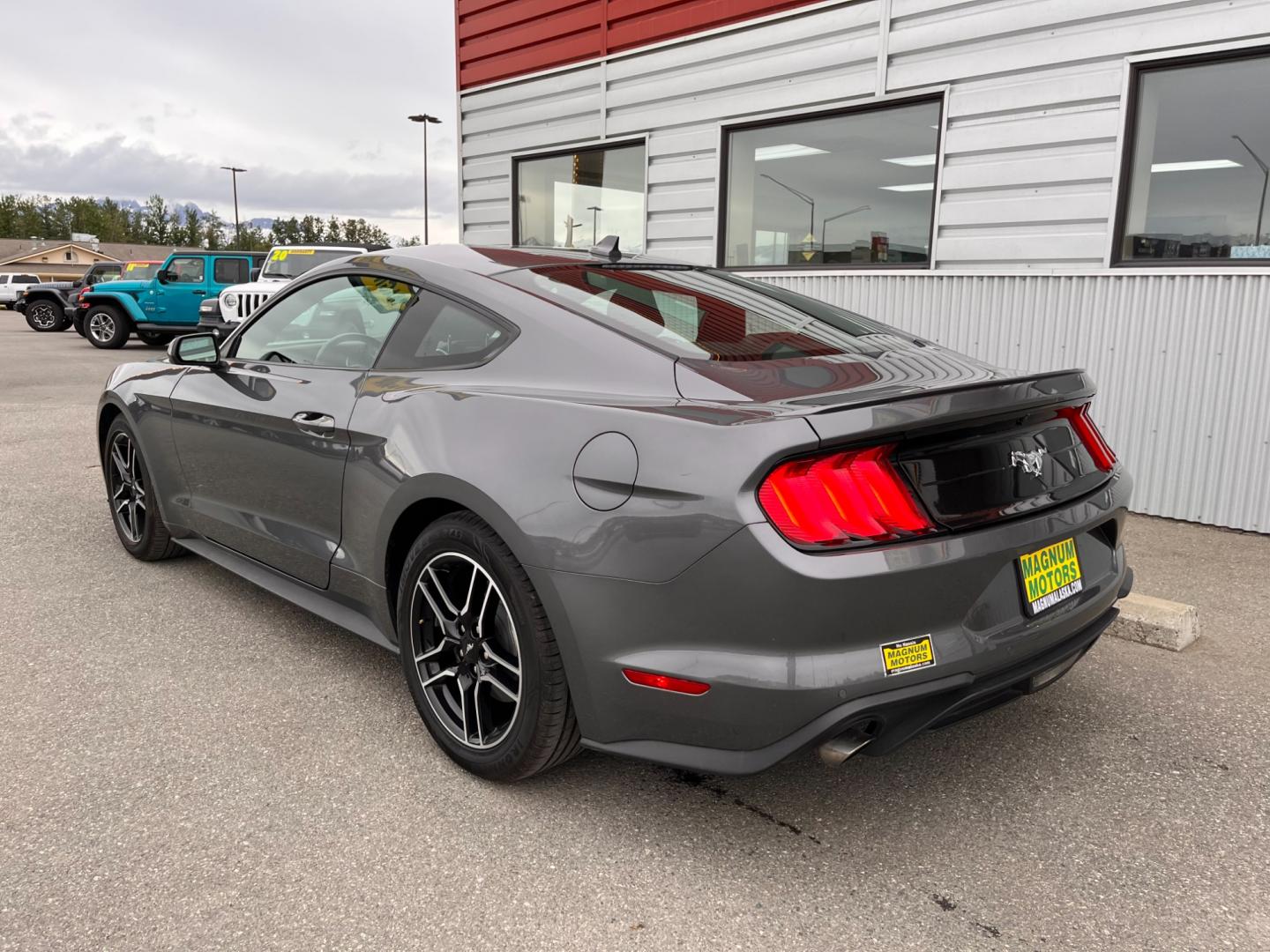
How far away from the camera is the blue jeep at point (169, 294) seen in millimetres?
18859

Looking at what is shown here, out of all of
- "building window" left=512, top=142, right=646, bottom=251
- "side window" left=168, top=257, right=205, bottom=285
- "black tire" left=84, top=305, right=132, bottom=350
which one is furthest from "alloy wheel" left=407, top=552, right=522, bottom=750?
"black tire" left=84, top=305, right=132, bottom=350

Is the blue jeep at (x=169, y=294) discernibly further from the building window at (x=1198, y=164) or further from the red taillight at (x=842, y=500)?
the red taillight at (x=842, y=500)

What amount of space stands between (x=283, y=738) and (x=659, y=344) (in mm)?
1662

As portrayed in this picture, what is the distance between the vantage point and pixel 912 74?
255 inches

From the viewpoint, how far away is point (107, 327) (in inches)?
774

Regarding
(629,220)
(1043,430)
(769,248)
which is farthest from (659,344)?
(629,220)

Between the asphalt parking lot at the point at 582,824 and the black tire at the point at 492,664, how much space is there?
5.1 inches

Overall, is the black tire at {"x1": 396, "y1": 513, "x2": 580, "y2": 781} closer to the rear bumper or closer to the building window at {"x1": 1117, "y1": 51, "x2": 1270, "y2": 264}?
the rear bumper

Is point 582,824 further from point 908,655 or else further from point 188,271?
point 188,271

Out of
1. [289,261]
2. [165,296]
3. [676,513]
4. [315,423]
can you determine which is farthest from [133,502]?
[165,296]

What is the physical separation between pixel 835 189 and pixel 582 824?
5776 mm

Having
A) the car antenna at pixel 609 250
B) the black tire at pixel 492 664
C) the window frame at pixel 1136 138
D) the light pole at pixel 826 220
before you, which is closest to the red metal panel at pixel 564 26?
the light pole at pixel 826 220

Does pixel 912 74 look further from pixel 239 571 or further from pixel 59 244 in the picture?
pixel 59 244

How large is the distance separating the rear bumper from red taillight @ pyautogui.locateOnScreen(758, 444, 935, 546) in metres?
0.04
